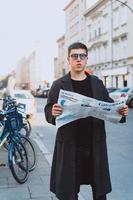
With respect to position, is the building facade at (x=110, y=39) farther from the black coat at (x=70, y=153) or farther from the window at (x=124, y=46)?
the black coat at (x=70, y=153)

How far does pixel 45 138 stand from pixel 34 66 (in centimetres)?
8121

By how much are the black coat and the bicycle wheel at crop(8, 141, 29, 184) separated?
253cm

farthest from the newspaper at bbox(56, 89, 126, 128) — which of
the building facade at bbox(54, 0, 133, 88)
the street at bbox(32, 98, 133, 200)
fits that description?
the building facade at bbox(54, 0, 133, 88)

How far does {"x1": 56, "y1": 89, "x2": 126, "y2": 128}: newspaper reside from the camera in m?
3.92

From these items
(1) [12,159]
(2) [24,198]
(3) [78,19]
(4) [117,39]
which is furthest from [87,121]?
(3) [78,19]

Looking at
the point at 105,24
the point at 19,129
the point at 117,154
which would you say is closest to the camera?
the point at 19,129

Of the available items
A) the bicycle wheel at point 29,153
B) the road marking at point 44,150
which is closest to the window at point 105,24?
the road marking at point 44,150

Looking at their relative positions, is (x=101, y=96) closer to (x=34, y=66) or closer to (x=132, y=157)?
(x=132, y=157)

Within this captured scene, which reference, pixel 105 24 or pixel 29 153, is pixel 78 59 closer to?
pixel 29 153

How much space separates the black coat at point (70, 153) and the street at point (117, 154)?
1841mm

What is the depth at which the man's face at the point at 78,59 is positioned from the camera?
13.3ft

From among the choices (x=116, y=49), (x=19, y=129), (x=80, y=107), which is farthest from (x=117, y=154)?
(x=116, y=49)

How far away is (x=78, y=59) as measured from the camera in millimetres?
4047

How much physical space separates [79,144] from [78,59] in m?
0.75
